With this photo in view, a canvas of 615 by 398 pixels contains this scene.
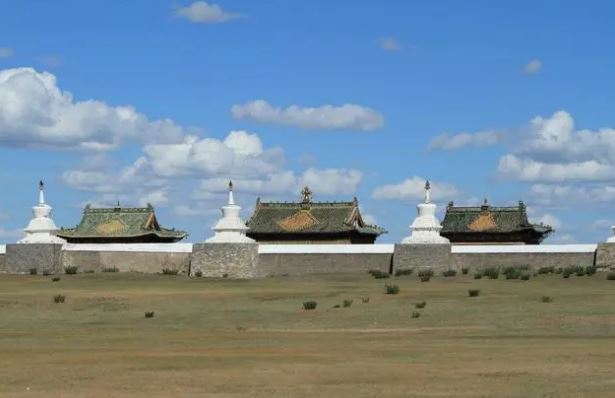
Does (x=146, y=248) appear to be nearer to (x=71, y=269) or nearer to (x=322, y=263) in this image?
(x=71, y=269)

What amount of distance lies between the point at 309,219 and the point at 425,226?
11201 mm

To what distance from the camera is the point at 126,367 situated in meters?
22.2

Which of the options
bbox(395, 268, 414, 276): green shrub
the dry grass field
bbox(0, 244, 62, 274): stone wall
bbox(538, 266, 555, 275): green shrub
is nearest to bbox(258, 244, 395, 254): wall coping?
bbox(395, 268, 414, 276): green shrub

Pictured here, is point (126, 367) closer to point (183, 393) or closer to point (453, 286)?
point (183, 393)

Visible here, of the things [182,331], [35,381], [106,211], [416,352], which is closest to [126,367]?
[35,381]

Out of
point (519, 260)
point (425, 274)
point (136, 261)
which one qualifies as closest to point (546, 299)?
point (425, 274)

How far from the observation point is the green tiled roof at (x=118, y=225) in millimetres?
71062

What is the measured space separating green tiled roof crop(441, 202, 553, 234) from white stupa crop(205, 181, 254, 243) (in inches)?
529

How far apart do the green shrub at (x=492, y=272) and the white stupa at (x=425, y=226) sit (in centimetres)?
311

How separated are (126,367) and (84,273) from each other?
40.5 meters

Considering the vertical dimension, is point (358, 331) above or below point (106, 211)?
below

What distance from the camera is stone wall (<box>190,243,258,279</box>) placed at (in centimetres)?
6084

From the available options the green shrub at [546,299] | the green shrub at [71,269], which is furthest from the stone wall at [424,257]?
the green shrub at [546,299]

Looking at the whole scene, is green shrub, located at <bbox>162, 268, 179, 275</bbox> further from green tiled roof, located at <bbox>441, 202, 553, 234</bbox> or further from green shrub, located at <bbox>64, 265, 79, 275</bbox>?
green tiled roof, located at <bbox>441, 202, 553, 234</bbox>
